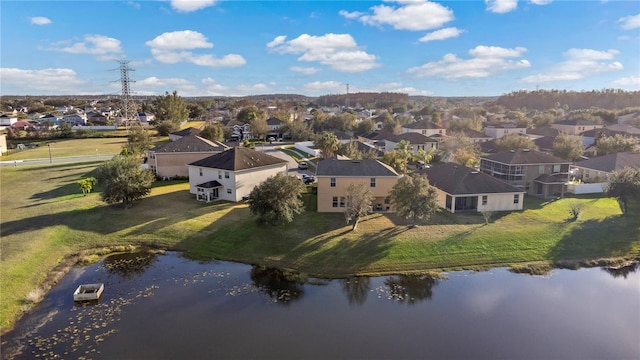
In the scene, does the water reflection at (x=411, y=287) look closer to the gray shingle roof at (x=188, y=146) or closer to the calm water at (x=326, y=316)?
the calm water at (x=326, y=316)

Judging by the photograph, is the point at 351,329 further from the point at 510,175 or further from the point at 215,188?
the point at 510,175

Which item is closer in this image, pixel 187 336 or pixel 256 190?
pixel 187 336

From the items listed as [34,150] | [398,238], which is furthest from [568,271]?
[34,150]

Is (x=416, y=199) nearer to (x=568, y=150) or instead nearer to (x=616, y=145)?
(x=568, y=150)

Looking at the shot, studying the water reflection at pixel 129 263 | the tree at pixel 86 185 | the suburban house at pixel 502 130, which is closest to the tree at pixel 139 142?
the tree at pixel 86 185

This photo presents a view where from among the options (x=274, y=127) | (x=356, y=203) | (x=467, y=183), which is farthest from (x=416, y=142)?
(x=356, y=203)

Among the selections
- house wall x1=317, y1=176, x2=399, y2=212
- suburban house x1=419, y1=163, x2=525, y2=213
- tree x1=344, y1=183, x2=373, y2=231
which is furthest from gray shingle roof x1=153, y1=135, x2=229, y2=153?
suburban house x1=419, y1=163, x2=525, y2=213
